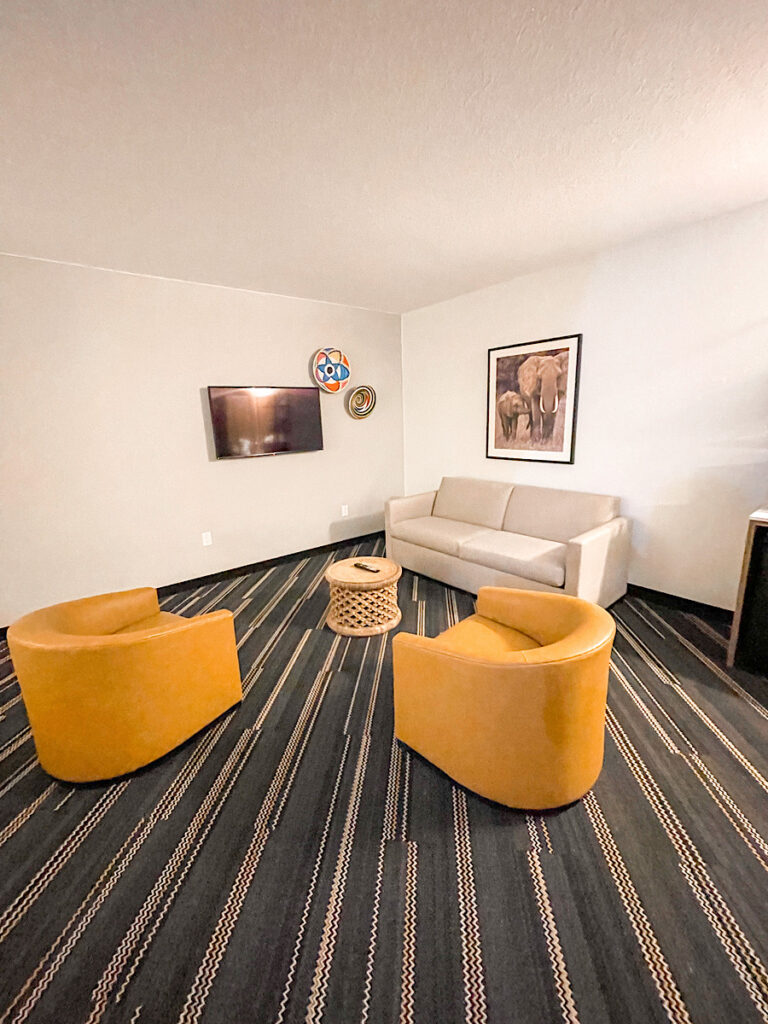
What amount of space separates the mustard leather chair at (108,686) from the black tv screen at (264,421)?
76.6 inches

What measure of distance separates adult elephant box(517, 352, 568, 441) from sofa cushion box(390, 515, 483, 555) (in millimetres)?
1035

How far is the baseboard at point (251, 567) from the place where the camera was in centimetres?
357

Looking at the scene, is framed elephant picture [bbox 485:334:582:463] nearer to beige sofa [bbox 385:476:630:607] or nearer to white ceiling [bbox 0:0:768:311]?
beige sofa [bbox 385:476:630:607]

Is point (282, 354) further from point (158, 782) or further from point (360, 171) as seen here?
point (158, 782)

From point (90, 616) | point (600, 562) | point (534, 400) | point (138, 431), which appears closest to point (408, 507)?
point (534, 400)

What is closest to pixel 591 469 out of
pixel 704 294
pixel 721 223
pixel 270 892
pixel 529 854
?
pixel 704 294

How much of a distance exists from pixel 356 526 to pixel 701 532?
3.09 meters

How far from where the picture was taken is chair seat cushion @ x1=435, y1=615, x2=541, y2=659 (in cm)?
184

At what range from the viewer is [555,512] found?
3334mm

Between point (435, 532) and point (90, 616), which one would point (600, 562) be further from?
point (90, 616)

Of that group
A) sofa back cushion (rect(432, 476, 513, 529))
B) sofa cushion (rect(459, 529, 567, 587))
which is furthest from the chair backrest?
sofa back cushion (rect(432, 476, 513, 529))

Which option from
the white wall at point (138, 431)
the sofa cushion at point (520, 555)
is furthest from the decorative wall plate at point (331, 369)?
the sofa cushion at point (520, 555)

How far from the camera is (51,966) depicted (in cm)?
113

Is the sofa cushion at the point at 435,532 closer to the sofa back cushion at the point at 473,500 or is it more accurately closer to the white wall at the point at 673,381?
the sofa back cushion at the point at 473,500
